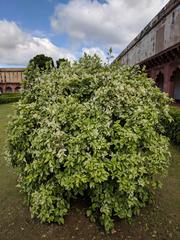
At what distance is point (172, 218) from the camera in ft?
9.33

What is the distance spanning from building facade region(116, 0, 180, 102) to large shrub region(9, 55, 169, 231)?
526 cm

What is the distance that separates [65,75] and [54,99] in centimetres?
49

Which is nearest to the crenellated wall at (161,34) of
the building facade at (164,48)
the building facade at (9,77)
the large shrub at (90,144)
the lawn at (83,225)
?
the building facade at (164,48)

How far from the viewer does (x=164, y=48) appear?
14.1 metres

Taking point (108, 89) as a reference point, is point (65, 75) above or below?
above

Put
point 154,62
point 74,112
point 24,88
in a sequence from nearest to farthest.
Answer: point 74,112 < point 24,88 < point 154,62

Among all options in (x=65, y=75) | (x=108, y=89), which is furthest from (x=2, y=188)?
(x=108, y=89)

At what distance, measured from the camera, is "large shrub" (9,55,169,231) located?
2.30 meters

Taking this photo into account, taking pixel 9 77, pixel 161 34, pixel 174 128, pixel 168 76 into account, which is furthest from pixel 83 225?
pixel 9 77

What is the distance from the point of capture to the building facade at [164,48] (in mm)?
9570

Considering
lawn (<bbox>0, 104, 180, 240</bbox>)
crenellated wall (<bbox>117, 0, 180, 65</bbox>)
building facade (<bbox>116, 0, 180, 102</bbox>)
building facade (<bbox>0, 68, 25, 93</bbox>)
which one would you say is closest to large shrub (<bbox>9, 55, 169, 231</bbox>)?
lawn (<bbox>0, 104, 180, 240</bbox>)

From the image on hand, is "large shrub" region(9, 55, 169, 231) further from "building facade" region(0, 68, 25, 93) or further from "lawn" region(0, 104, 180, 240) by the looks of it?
"building facade" region(0, 68, 25, 93)

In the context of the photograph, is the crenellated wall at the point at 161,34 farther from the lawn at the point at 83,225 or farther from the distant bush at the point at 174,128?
the lawn at the point at 83,225

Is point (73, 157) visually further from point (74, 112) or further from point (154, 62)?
point (154, 62)
